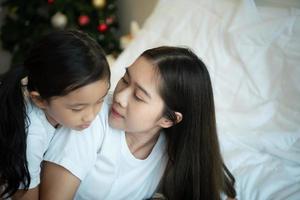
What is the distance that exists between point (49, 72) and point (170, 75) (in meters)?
0.31

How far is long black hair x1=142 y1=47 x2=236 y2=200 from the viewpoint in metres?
0.94

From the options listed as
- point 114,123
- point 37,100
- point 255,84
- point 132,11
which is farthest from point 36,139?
point 132,11

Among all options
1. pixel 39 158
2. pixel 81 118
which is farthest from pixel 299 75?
pixel 39 158

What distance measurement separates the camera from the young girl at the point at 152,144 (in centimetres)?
93

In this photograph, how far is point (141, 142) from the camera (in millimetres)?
1078

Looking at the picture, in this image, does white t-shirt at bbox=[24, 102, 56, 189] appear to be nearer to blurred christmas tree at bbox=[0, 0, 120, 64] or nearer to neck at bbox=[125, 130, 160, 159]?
neck at bbox=[125, 130, 160, 159]

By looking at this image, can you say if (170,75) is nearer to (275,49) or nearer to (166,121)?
(166,121)

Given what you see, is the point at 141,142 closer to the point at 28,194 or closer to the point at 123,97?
the point at 123,97

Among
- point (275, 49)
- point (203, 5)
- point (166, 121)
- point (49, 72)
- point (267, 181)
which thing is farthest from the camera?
point (203, 5)

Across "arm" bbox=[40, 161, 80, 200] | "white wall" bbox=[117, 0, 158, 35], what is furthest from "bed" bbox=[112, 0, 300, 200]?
"white wall" bbox=[117, 0, 158, 35]

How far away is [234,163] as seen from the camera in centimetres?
127

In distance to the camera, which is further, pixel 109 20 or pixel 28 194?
pixel 109 20

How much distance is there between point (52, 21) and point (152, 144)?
1541 millimetres

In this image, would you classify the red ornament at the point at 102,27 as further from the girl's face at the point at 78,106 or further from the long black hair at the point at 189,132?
the girl's face at the point at 78,106
